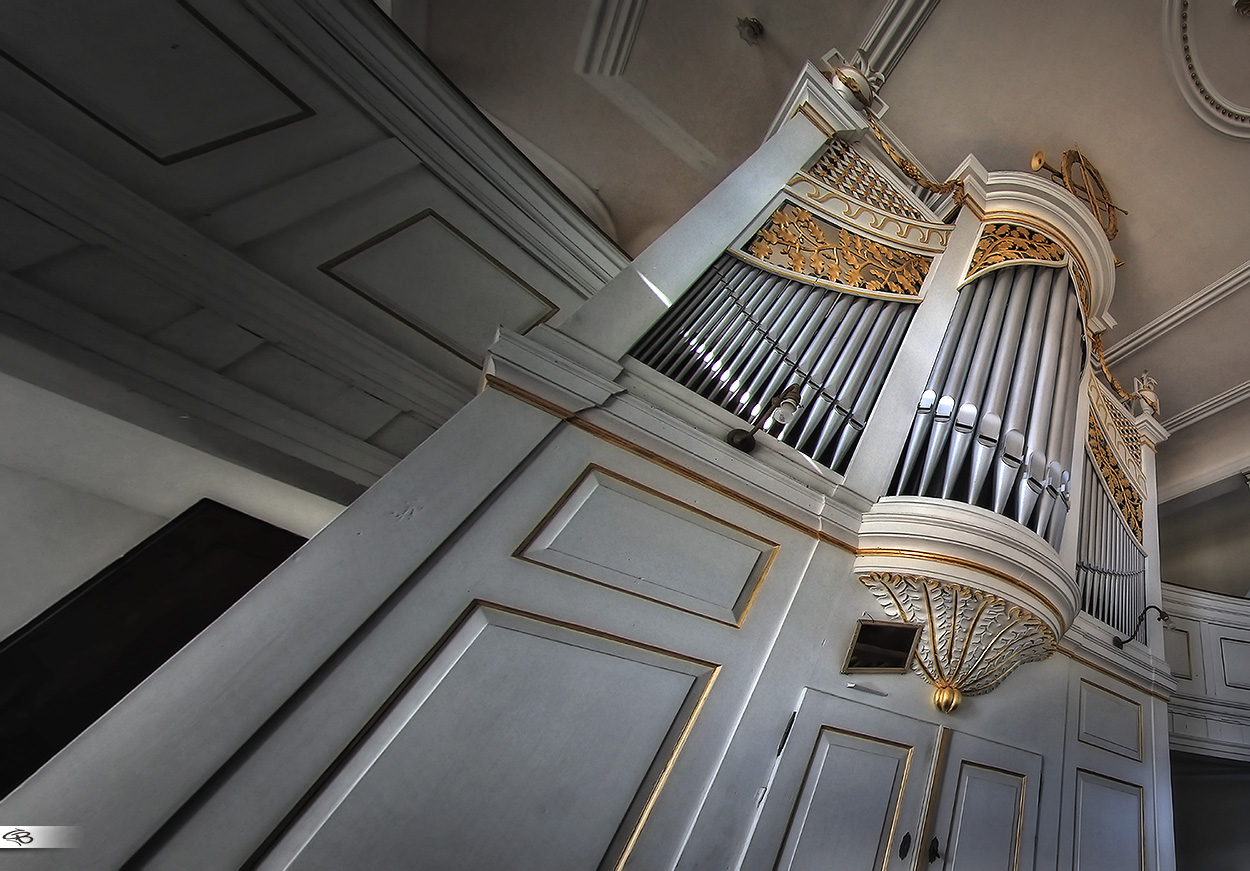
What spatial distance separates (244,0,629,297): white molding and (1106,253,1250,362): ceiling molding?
367cm

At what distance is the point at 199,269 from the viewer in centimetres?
158

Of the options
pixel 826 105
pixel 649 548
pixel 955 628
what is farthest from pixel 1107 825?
pixel 826 105

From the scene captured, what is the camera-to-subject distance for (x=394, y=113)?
1.92 metres

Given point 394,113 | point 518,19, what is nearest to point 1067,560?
point 394,113

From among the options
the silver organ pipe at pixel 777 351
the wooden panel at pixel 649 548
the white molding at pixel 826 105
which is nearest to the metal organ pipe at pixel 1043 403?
the silver organ pipe at pixel 777 351

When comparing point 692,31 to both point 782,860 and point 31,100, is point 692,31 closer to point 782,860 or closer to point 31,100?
point 31,100

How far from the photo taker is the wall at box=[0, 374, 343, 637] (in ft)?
5.09

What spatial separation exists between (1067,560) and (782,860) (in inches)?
60.0

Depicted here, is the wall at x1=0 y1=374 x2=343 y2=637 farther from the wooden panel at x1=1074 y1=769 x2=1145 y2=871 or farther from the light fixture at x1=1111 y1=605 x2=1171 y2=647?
the light fixture at x1=1111 y1=605 x2=1171 y2=647

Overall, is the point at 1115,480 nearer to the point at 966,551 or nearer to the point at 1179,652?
the point at 1179,652

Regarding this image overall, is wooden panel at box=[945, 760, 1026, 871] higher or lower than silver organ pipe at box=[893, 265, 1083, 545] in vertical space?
lower

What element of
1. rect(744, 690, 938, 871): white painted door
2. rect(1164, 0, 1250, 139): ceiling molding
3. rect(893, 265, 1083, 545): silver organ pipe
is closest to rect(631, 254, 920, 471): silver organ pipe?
rect(893, 265, 1083, 545): silver organ pipe

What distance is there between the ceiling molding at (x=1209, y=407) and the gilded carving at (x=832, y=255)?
10.6ft

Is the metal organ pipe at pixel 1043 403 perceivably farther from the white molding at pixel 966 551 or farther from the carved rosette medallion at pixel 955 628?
the carved rosette medallion at pixel 955 628
